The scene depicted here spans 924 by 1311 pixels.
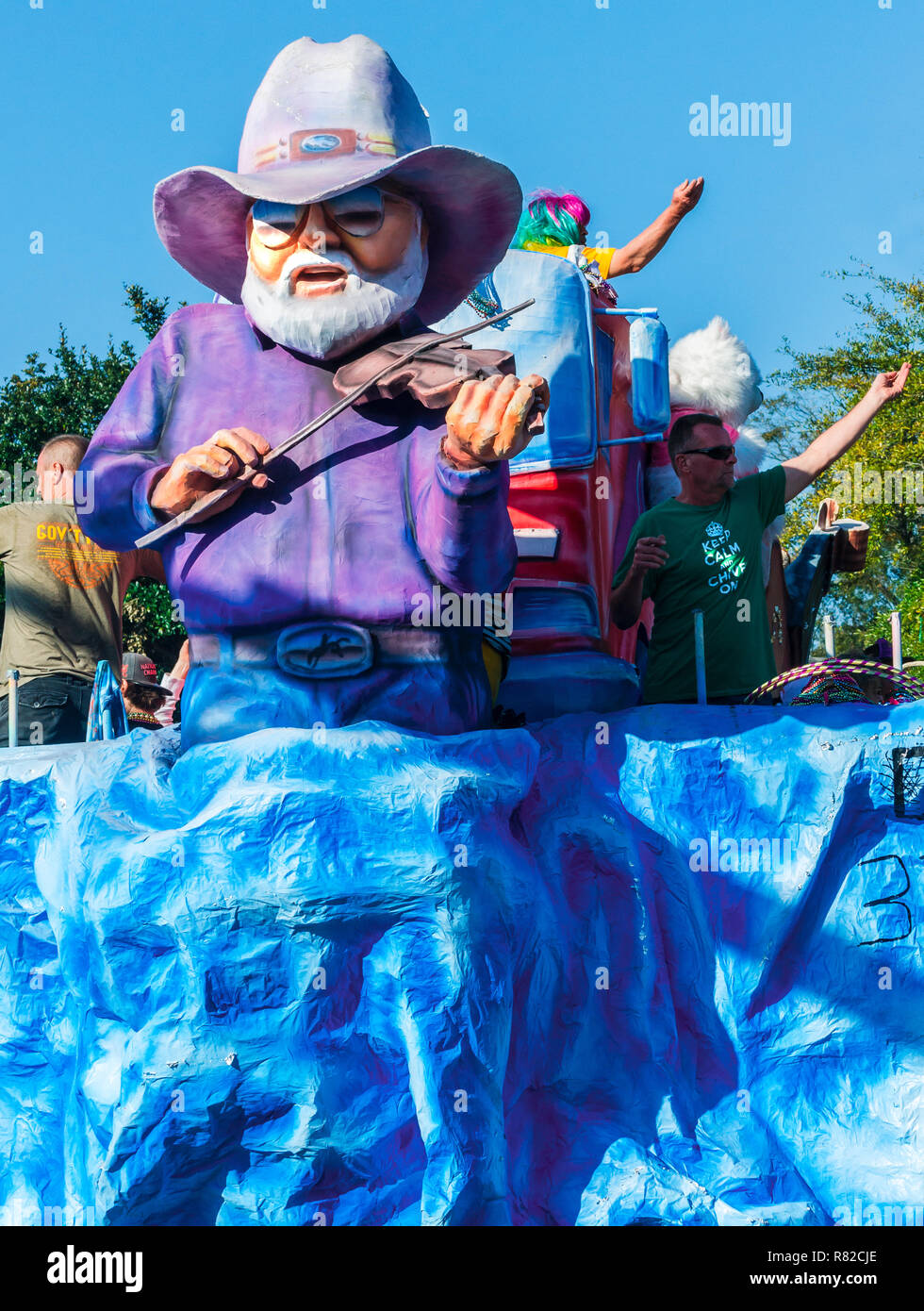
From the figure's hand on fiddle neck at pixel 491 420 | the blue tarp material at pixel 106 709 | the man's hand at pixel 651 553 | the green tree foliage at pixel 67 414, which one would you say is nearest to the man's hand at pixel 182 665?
the blue tarp material at pixel 106 709

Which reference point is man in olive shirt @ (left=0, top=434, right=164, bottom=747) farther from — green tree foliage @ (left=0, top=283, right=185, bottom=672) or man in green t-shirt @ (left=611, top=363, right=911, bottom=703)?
green tree foliage @ (left=0, top=283, right=185, bottom=672)

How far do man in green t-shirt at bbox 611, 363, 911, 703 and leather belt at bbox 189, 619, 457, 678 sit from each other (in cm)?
79

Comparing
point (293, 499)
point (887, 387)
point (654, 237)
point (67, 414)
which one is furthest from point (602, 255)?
point (67, 414)

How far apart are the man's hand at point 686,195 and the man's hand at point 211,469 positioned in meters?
2.36

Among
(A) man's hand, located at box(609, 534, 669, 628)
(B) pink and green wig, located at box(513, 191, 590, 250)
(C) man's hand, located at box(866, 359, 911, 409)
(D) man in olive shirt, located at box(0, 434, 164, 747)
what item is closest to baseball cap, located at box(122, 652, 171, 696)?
(D) man in olive shirt, located at box(0, 434, 164, 747)

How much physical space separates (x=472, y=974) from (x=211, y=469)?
1.03 m

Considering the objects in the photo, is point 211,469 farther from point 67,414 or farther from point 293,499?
point 67,414

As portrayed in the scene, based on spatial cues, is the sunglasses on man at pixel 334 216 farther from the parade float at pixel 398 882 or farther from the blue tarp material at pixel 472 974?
the blue tarp material at pixel 472 974

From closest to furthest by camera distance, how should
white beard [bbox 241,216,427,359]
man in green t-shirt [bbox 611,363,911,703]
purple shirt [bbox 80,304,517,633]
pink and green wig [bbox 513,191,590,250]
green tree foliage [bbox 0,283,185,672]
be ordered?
1. purple shirt [bbox 80,304,517,633]
2. white beard [bbox 241,216,427,359]
3. man in green t-shirt [bbox 611,363,911,703]
4. pink and green wig [bbox 513,191,590,250]
5. green tree foliage [bbox 0,283,185,672]

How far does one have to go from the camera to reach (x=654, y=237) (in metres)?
4.98

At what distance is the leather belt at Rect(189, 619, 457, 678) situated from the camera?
291 cm

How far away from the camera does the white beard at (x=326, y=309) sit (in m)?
3.03

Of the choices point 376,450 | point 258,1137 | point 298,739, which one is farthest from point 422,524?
point 258,1137

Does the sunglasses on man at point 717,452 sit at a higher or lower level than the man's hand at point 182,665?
higher
